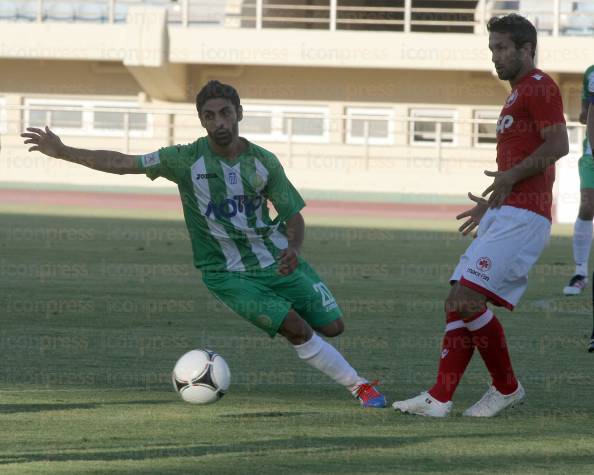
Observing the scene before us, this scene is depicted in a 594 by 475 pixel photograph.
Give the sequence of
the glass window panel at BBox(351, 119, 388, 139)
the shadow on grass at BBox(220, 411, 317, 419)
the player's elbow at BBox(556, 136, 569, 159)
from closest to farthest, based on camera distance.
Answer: the player's elbow at BBox(556, 136, 569, 159) < the shadow on grass at BBox(220, 411, 317, 419) < the glass window panel at BBox(351, 119, 388, 139)

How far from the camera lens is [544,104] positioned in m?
6.05

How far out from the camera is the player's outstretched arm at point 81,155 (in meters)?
6.37

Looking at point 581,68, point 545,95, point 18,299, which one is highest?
point 581,68

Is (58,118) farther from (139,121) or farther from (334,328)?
(334,328)

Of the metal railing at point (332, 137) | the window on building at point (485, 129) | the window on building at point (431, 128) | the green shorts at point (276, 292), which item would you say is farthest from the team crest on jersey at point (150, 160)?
the window on building at point (431, 128)

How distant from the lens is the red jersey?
19.9 feet

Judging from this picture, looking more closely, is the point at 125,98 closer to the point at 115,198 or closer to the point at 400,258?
the point at 115,198

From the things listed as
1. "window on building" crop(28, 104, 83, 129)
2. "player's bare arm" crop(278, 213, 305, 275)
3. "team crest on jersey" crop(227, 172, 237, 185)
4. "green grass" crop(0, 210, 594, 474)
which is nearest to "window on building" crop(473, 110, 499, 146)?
"window on building" crop(28, 104, 83, 129)

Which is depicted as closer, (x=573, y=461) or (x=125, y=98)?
(x=573, y=461)

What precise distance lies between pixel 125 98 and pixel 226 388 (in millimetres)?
32120

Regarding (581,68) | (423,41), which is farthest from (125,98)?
(581,68)

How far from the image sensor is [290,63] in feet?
115

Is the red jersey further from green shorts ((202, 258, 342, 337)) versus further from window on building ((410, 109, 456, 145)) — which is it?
window on building ((410, 109, 456, 145))

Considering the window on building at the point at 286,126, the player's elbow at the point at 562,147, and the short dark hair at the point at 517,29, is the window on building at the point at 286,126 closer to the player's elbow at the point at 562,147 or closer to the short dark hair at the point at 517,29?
the short dark hair at the point at 517,29
